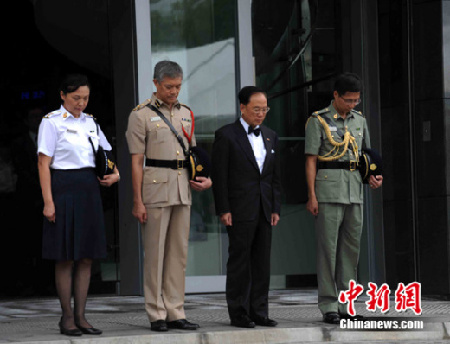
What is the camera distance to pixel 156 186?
7.57 m

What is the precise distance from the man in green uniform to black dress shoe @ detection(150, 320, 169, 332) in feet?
4.55

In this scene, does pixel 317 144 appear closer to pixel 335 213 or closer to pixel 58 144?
pixel 335 213

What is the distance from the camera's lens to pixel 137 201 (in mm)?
7578

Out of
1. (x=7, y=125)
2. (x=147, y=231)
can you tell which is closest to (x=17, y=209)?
(x=7, y=125)

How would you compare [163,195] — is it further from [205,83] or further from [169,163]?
[205,83]

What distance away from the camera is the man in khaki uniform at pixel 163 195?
7.57 meters

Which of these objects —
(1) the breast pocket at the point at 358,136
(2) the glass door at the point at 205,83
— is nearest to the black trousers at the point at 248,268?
(1) the breast pocket at the point at 358,136

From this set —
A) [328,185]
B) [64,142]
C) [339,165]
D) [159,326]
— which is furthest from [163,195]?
[339,165]

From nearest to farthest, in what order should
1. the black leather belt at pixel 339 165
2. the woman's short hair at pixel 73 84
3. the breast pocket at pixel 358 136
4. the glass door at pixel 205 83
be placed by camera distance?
1. the woman's short hair at pixel 73 84
2. the black leather belt at pixel 339 165
3. the breast pocket at pixel 358 136
4. the glass door at pixel 205 83

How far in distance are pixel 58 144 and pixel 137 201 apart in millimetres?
744

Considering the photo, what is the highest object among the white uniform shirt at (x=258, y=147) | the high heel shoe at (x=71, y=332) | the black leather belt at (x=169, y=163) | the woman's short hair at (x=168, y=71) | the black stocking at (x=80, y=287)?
the woman's short hair at (x=168, y=71)

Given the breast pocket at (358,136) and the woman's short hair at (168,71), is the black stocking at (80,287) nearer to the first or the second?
the woman's short hair at (168,71)

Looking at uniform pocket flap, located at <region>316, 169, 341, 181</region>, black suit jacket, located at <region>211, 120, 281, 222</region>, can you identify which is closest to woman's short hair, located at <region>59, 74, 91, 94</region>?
black suit jacket, located at <region>211, 120, 281, 222</region>

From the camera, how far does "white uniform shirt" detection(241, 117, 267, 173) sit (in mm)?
7930
